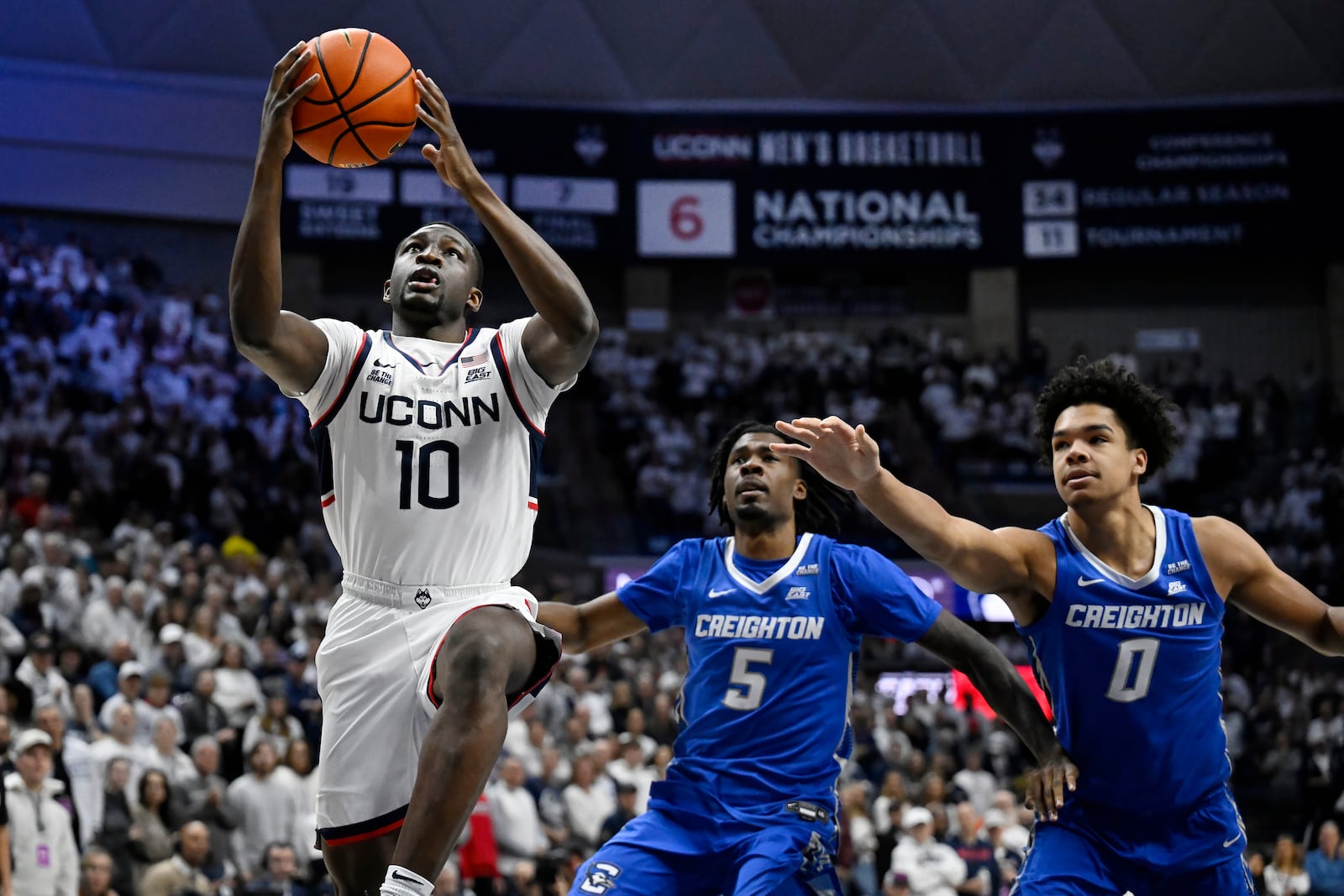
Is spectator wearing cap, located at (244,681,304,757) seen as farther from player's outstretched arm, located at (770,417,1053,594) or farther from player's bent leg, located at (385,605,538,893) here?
player's outstretched arm, located at (770,417,1053,594)

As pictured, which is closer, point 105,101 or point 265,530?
point 265,530

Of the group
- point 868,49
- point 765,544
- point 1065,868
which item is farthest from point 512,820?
point 868,49

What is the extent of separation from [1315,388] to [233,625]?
19.0 m

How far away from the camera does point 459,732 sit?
176 inches

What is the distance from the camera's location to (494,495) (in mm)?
5121

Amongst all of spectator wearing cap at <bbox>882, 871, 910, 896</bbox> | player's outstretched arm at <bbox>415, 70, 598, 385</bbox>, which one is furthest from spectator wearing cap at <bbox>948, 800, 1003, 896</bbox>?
player's outstretched arm at <bbox>415, 70, 598, 385</bbox>

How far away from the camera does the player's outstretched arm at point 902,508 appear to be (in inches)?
188

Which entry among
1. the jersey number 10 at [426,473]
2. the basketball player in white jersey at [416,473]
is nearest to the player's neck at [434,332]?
the basketball player in white jersey at [416,473]

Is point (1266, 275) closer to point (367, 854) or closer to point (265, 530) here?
point (265, 530)

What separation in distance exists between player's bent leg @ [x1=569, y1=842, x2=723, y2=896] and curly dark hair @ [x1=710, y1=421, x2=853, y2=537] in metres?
1.72

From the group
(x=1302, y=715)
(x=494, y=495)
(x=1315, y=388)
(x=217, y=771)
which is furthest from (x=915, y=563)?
(x=494, y=495)

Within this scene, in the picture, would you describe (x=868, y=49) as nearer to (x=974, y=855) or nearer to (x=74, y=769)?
(x=974, y=855)

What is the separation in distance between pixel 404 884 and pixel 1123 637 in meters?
2.53

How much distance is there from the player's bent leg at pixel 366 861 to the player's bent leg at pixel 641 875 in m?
0.76
